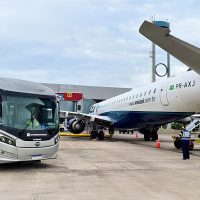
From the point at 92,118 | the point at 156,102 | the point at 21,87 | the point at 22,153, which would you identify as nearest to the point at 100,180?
the point at 22,153

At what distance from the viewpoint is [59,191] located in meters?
8.57

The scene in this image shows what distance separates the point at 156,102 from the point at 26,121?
1191 cm

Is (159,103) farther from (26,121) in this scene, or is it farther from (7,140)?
(7,140)

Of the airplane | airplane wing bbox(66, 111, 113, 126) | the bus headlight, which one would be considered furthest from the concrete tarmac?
airplane wing bbox(66, 111, 113, 126)

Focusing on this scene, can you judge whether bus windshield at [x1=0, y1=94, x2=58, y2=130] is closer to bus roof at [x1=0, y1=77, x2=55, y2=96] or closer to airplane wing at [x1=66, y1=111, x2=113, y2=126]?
bus roof at [x1=0, y1=77, x2=55, y2=96]

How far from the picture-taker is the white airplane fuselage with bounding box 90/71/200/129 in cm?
1953

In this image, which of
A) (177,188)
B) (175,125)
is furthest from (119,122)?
(175,125)

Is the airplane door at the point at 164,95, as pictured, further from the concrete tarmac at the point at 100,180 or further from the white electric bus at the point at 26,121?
the white electric bus at the point at 26,121

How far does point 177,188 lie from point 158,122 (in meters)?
15.5

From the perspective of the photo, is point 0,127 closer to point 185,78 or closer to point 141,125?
point 185,78

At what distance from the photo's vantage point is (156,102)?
75.2 ft

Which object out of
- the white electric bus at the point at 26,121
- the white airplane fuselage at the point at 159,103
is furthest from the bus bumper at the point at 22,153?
the white airplane fuselage at the point at 159,103

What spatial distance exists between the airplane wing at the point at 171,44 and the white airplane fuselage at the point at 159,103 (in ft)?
15.0

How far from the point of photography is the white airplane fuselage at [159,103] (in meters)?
19.5
